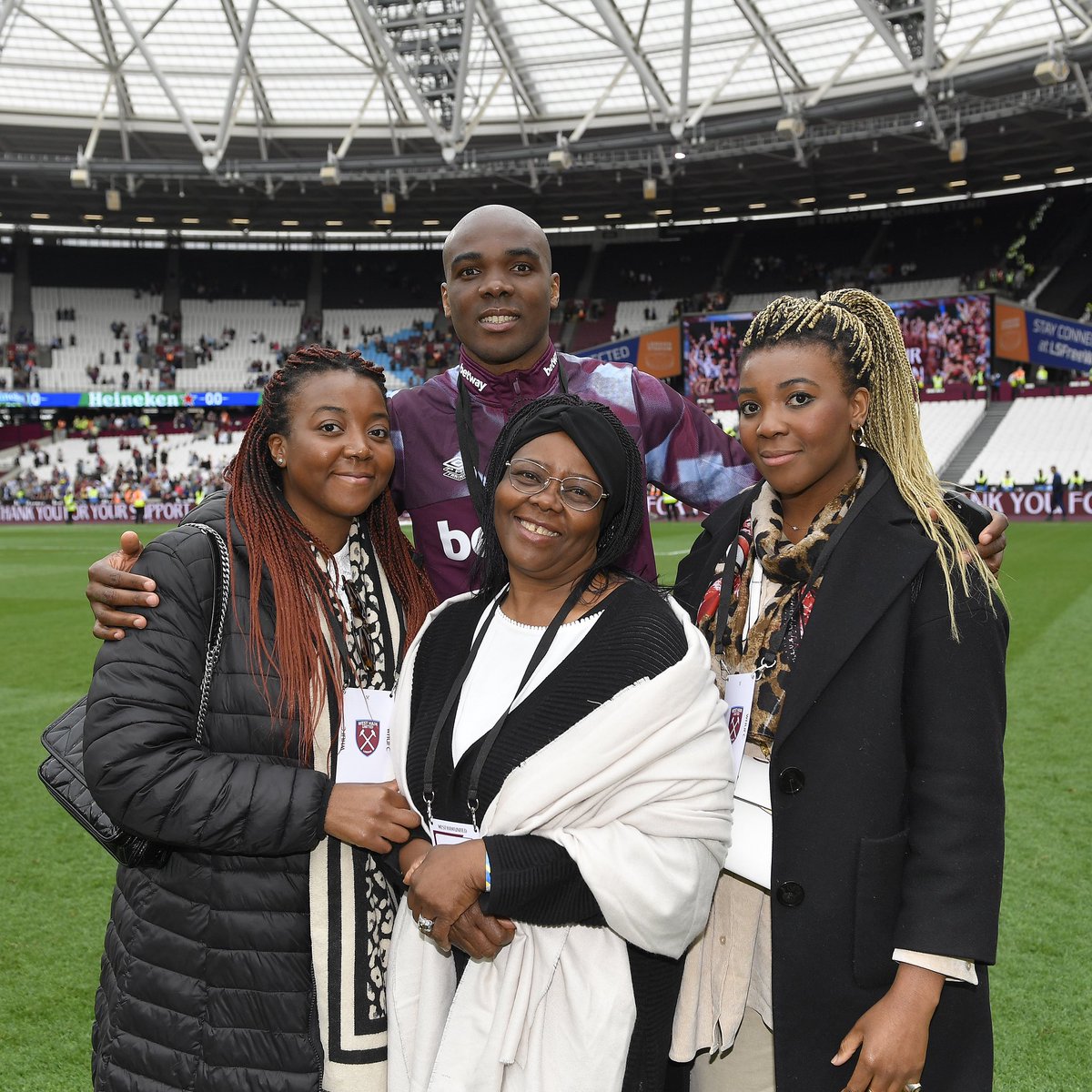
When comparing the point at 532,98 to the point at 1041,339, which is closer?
the point at 532,98

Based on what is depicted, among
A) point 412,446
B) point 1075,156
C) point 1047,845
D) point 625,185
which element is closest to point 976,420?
point 1075,156

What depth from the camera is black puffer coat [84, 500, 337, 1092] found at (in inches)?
80.4

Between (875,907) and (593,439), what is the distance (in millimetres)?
1018

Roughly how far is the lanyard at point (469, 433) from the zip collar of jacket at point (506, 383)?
0.07 feet

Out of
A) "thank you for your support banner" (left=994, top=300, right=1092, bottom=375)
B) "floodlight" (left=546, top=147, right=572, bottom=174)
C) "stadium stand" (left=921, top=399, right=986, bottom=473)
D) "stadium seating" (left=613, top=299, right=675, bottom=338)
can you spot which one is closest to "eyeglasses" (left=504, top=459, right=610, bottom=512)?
"floodlight" (left=546, top=147, right=572, bottom=174)

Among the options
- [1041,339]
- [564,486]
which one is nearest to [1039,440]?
[1041,339]

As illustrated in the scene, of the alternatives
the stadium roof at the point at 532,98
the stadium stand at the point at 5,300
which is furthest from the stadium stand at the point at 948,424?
the stadium stand at the point at 5,300

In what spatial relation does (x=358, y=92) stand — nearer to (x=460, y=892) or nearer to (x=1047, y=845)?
(x=1047, y=845)

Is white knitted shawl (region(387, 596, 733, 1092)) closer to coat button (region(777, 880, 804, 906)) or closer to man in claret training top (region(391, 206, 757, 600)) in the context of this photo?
coat button (region(777, 880, 804, 906))

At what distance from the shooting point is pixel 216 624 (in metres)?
2.17

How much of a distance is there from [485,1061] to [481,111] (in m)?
30.4

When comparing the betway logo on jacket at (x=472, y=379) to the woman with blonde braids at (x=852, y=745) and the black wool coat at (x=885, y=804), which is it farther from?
the black wool coat at (x=885, y=804)

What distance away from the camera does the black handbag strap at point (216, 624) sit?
2.16 m

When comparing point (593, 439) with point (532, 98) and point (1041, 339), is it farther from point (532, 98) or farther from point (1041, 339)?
point (1041, 339)
